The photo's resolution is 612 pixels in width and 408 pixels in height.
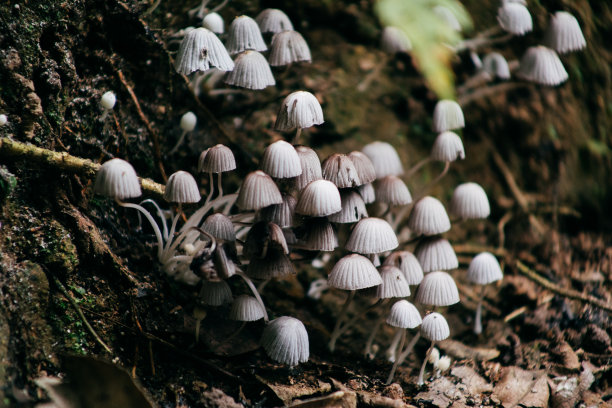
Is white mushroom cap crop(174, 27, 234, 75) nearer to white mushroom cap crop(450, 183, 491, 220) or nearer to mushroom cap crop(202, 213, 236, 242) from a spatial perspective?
mushroom cap crop(202, 213, 236, 242)

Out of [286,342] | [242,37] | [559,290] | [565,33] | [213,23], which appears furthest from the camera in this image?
[565,33]

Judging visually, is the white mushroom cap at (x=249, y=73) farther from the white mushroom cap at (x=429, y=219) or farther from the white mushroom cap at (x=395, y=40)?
the white mushroom cap at (x=395, y=40)

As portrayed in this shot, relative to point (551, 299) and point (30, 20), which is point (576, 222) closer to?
point (551, 299)

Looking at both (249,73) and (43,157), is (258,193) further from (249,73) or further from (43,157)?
(43,157)

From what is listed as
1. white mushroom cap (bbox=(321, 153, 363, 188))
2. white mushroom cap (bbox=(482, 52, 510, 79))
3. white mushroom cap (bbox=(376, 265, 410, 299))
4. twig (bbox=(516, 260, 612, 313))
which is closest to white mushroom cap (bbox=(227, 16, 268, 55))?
white mushroom cap (bbox=(321, 153, 363, 188))

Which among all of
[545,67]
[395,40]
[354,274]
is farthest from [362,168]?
[545,67]
